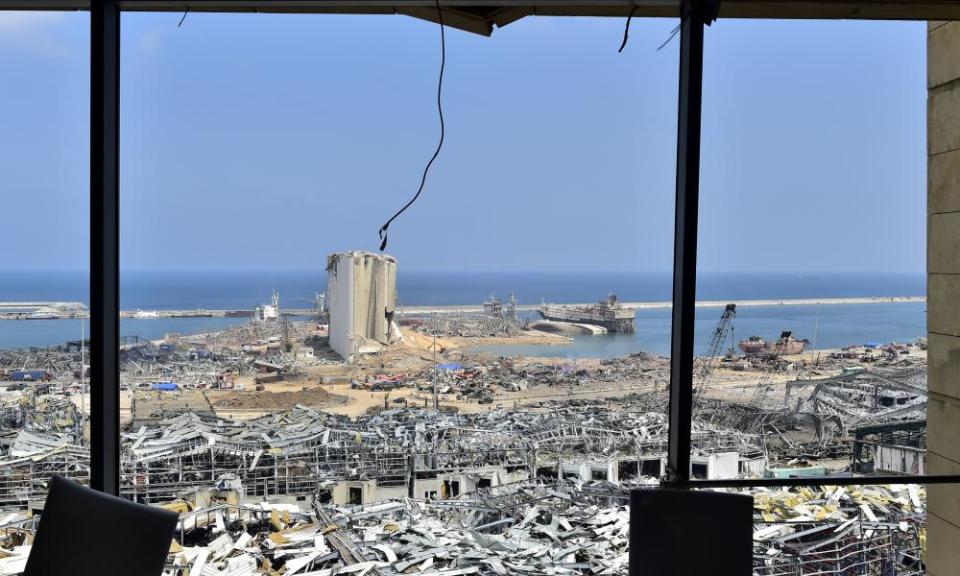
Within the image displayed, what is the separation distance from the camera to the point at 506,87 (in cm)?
1612

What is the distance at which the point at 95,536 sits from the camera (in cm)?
111

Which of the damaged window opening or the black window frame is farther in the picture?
the damaged window opening

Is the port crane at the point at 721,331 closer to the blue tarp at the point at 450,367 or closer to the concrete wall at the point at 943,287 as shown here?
the concrete wall at the point at 943,287

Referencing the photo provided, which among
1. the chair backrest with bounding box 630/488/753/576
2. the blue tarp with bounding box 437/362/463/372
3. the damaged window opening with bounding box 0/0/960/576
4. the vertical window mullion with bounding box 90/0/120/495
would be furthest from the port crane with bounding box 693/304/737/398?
the vertical window mullion with bounding box 90/0/120/495

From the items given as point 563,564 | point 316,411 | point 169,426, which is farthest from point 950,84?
point 316,411

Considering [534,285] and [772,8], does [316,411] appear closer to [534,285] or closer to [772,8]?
[534,285]

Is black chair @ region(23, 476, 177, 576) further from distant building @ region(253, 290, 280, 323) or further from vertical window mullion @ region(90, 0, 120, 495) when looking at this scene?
distant building @ region(253, 290, 280, 323)

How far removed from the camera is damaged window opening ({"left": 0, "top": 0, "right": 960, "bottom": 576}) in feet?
12.2

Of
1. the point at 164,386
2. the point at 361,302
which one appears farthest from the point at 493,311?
the point at 164,386

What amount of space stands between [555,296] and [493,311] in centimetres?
171

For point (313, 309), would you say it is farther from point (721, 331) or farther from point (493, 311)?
point (721, 331)

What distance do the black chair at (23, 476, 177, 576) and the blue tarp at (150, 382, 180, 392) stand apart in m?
9.84

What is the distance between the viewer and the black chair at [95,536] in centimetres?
104

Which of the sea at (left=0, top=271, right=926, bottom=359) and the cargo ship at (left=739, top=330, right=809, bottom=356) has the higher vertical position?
the sea at (left=0, top=271, right=926, bottom=359)
